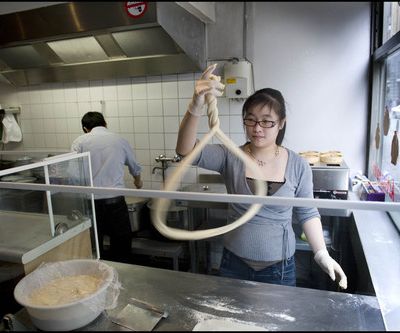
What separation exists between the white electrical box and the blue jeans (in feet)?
3.72

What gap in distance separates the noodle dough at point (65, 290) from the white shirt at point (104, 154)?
0.81 m

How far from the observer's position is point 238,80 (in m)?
1.81

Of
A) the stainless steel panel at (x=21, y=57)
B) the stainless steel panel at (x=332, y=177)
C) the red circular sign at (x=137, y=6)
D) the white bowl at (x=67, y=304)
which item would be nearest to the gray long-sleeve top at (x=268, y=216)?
the white bowl at (x=67, y=304)

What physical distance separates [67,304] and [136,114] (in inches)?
58.7

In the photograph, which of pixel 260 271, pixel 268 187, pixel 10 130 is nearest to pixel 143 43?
pixel 10 130

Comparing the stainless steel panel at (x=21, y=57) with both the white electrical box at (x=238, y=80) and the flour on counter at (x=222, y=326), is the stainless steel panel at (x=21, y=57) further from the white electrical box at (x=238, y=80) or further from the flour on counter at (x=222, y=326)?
the flour on counter at (x=222, y=326)

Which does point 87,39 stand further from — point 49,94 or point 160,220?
point 160,220

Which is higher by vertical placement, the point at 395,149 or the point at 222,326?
the point at 395,149

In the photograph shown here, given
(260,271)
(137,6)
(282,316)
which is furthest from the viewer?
(260,271)

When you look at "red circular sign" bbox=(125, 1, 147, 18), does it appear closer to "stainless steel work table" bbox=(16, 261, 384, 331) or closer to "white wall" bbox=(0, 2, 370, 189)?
"stainless steel work table" bbox=(16, 261, 384, 331)

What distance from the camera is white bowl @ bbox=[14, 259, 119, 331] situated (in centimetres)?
55

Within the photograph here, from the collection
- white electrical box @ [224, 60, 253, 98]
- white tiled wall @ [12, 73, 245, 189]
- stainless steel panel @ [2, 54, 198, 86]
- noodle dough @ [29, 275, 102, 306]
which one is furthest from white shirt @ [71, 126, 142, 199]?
noodle dough @ [29, 275, 102, 306]

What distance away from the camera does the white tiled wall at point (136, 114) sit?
186 centimetres

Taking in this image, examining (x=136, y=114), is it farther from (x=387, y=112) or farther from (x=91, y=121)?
(x=387, y=112)
